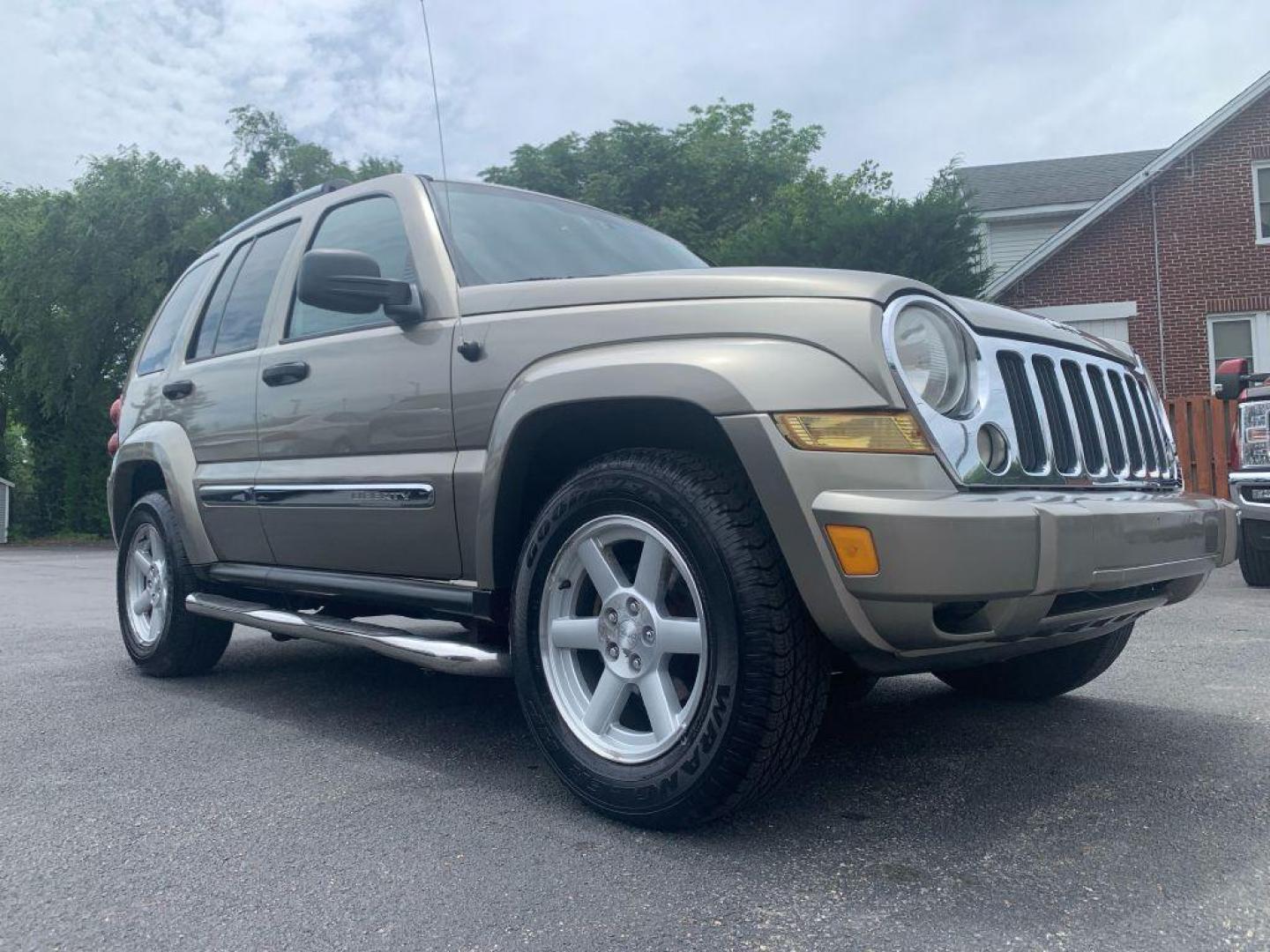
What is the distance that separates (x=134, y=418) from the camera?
16.8 feet

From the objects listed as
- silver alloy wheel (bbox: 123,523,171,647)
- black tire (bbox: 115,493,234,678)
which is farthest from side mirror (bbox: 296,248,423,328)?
silver alloy wheel (bbox: 123,523,171,647)

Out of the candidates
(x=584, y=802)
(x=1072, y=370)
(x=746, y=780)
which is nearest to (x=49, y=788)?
(x=584, y=802)

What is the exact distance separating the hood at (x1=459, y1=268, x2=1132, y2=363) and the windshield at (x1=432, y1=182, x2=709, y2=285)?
0.90ft

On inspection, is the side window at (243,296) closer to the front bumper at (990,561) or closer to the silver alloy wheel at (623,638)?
the silver alloy wheel at (623,638)

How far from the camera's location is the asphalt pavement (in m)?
2.11

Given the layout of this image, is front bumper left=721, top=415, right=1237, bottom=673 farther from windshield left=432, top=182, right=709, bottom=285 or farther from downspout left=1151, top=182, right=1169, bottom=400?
downspout left=1151, top=182, right=1169, bottom=400

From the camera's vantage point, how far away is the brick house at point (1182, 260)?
1841 centimetres

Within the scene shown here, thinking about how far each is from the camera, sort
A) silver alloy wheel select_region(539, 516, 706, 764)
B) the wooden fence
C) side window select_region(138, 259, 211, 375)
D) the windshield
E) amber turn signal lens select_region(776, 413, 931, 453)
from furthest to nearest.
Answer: the wooden fence, side window select_region(138, 259, 211, 375), the windshield, silver alloy wheel select_region(539, 516, 706, 764), amber turn signal lens select_region(776, 413, 931, 453)

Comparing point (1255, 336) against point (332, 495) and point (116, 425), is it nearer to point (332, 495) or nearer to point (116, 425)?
point (116, 425)

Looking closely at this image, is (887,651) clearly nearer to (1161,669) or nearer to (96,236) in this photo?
(1161,669)

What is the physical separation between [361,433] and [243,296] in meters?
1.41

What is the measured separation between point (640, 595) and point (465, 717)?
4.76 ft

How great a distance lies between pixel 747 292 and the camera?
8.56ft

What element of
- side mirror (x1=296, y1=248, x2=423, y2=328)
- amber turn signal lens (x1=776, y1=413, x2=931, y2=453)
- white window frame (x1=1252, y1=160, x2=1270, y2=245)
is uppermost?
white window frame (x1=1252, y1=160, x2=1270, y2=245)
